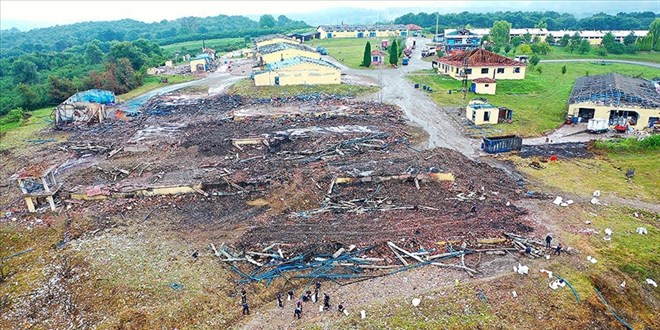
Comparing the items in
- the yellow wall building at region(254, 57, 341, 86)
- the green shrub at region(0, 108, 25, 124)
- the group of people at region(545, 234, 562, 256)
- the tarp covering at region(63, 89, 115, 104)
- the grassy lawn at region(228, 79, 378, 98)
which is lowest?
the group of people at region(545, 234, 562, 256)

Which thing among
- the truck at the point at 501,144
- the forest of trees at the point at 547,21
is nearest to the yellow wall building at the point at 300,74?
the truck at the point at 501,144

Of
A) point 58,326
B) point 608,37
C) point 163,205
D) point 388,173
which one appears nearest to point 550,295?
point 388,173

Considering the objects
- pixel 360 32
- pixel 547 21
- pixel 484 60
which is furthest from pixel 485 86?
pixel 547 21

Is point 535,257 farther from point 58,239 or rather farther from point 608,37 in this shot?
point 608,37

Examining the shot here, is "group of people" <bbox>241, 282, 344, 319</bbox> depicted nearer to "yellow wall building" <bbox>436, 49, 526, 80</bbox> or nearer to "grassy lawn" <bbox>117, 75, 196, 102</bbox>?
"grassy lawn" <bbox>117, 75, 196, 102</bbox>

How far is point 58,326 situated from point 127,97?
44.3 m

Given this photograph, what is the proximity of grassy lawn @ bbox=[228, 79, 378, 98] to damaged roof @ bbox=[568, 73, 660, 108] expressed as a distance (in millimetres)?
22283

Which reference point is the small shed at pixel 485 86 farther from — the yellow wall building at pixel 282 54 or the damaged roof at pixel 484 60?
the yellow wall building at pixel 282 54

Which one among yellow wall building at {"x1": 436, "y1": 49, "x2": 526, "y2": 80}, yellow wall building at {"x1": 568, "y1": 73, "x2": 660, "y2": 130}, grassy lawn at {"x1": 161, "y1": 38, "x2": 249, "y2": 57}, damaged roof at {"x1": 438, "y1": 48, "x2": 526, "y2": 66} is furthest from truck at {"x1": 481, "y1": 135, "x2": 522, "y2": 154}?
grassy lawn at {"x1": 161, "y1": 38, "x2": 249, "y2": 57}

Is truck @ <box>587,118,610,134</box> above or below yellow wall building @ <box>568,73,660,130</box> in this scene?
below

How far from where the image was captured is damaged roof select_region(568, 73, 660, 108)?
36.7m

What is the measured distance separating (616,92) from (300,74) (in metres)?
34.8

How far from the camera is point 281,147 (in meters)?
32.3

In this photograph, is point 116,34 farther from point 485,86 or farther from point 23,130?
point 485,86
